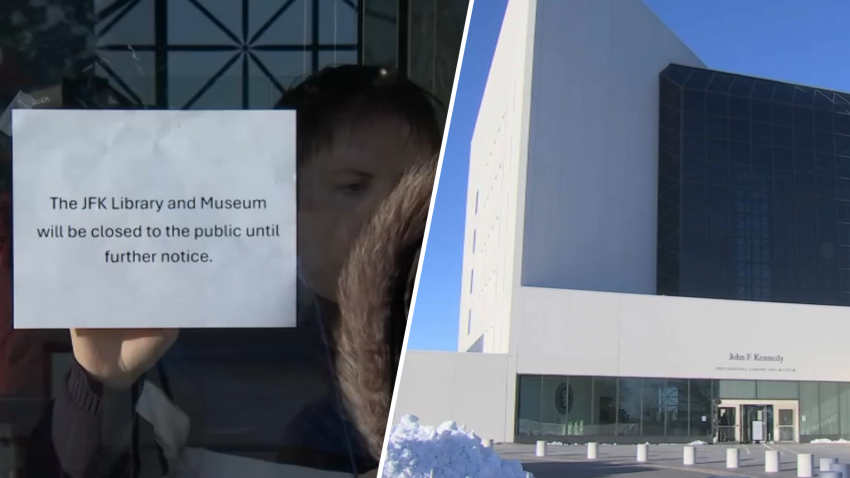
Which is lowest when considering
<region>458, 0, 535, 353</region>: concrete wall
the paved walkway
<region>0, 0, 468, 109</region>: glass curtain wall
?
the paved walkway

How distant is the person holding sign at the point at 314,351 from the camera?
2215 millimetres

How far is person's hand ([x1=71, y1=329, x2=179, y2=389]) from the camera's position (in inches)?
85.9

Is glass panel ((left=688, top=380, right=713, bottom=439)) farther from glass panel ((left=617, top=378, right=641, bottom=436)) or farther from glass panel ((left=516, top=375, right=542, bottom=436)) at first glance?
glass panel ((left=516, top=375, right=542, bottom=436))

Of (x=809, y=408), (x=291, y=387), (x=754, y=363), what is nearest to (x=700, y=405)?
(x=754, y=363)

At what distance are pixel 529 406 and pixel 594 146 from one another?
31.7ft

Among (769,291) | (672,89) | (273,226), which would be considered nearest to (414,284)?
A: (273,226)

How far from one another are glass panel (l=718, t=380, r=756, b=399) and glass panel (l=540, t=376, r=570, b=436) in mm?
5353

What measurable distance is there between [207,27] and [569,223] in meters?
21.3

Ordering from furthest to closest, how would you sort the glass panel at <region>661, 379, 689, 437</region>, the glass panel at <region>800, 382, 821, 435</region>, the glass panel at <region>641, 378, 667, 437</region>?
1. the glass panel at <region>800, 382, 821, 435</region>
2. the glass panel at <region>661, 379, 689, 437</region>
3. the glass panel at <region>641, 378, 667, 437</region>

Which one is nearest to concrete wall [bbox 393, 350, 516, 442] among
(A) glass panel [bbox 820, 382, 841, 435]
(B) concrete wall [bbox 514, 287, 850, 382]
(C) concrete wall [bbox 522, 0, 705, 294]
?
(B) concrete wall [bbox 514, 287, 850, 382]

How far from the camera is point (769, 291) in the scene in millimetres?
30609

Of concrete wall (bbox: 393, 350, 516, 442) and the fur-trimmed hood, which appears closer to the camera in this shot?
the fur-trimmed hood

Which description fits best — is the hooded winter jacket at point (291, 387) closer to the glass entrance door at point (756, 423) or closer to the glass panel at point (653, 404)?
the glass panel at point (653, 404)

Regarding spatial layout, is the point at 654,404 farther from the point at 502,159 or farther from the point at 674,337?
the point at 502,159
